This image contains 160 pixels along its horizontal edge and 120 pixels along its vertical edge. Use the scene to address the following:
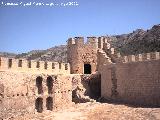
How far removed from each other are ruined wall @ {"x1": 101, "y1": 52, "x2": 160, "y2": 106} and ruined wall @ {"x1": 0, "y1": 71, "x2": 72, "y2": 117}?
16.0 feet

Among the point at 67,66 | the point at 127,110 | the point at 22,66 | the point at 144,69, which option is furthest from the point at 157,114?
the point at 67,66

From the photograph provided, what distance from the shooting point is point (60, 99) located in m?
29.6

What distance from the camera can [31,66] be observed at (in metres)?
27.7

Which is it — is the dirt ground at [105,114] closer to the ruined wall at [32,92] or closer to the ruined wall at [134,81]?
the ruined wall at [134,81]

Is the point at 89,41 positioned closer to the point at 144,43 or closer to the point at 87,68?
the point at 87,68

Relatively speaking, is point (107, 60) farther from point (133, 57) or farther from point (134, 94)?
point (134, 94)

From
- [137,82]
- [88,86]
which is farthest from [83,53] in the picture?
[137,82]

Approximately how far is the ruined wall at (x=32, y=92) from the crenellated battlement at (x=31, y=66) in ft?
2.00

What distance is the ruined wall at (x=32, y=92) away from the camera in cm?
2391

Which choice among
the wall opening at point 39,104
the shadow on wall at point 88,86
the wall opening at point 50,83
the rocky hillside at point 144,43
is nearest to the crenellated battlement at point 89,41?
the shadow on wall at point 88,86

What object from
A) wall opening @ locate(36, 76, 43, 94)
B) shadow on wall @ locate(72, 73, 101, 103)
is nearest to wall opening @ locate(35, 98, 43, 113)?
wall opening @ locate(36, 76, 43, 94)

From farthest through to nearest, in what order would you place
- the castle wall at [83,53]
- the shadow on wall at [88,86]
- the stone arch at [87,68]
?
the stone arch at [87,68]
the castle wall at [83,53]
the shadow on wall at [88,86]

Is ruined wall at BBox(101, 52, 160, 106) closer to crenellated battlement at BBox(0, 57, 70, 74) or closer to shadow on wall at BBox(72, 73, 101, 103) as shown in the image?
shadow on wall at BBox(72, 73, 101, 103)

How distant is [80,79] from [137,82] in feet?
34.7
